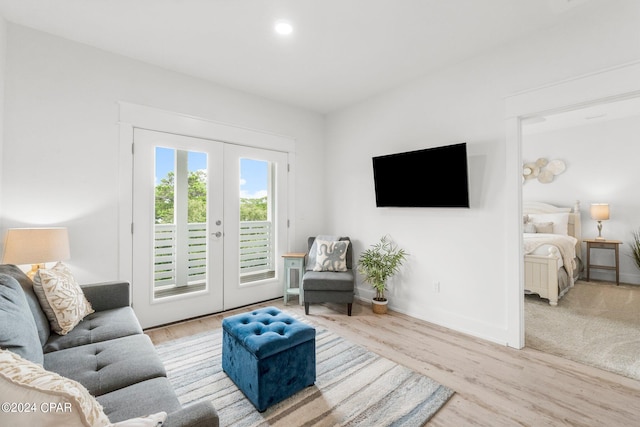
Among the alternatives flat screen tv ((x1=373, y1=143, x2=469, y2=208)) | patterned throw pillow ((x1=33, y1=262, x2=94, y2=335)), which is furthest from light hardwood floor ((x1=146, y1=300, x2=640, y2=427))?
flat screen tv ((x1=373, y1=143, x2=469, y2=208))

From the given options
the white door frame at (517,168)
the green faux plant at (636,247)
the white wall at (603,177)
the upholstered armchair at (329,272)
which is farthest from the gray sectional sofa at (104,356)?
the white wall at (603,177)

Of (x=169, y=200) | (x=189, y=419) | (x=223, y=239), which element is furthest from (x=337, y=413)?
(x=169, y=200)

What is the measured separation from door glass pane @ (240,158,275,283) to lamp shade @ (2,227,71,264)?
5.80ft

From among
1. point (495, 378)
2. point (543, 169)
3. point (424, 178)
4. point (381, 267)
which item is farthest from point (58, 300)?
point (543, 169)

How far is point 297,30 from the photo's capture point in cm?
241

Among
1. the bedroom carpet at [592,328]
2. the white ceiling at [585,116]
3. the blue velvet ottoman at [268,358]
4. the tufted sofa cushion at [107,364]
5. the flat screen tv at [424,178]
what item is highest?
the white ceiling at [585,116]

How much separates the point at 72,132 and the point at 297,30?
217cm

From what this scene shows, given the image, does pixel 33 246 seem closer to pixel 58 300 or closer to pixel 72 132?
pixel 58 300

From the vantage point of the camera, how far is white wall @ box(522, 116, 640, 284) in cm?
467

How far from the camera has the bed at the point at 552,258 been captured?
3559mm

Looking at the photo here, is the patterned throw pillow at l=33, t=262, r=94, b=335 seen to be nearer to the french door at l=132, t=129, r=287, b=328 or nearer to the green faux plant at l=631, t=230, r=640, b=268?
the french door at l=132, t=129, r=287, b=328

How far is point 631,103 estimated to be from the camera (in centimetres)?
409

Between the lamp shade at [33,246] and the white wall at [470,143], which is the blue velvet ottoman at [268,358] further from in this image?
the white wall at [470,143]

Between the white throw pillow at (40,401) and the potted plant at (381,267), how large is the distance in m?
2.87
